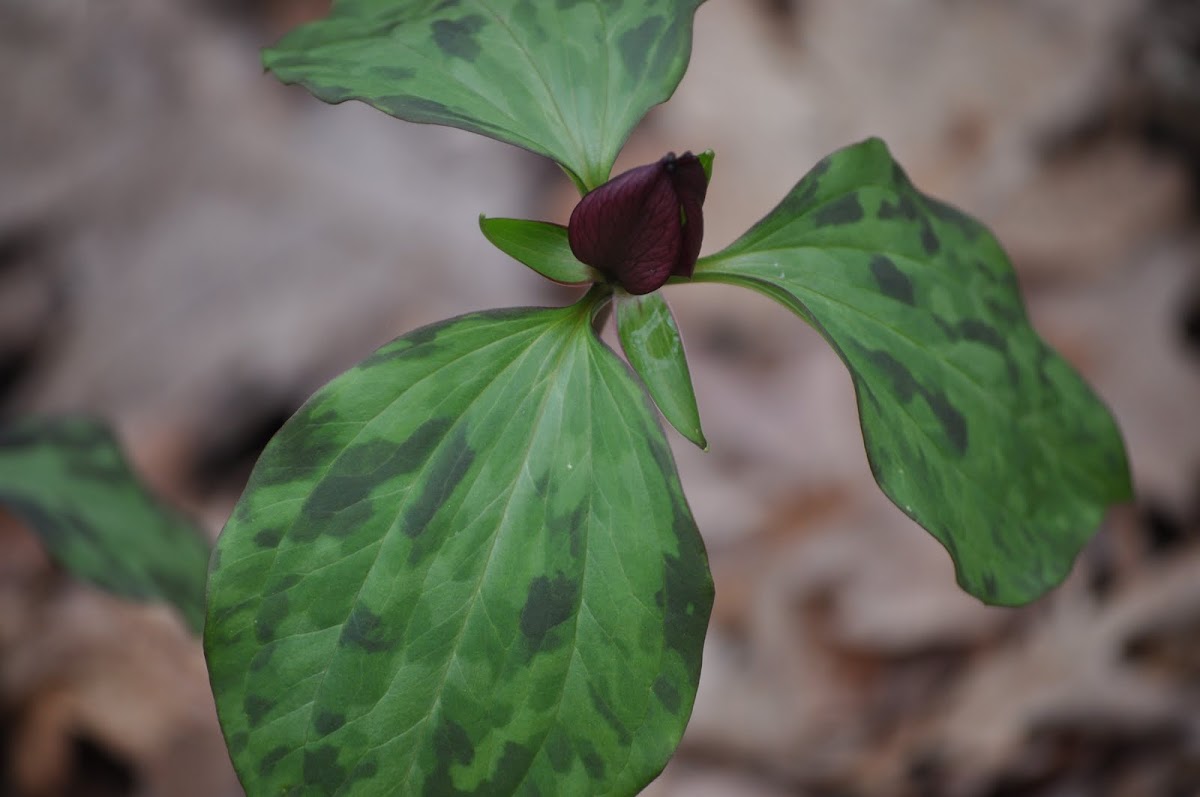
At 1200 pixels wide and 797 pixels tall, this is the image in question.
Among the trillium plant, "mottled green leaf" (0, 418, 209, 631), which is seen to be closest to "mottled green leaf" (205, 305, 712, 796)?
the trillium plant

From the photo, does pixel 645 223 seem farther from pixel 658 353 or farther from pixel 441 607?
pixel 441 607

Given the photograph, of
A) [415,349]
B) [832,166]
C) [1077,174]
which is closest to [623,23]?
[832,166]

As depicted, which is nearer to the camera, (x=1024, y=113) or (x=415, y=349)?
(x=415, y=349)

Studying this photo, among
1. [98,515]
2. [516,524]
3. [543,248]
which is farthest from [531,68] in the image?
[98,515]

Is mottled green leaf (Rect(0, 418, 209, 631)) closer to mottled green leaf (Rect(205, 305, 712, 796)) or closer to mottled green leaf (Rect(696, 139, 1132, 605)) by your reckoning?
mottled green leaf (Rect(205, 305, 712, 796))

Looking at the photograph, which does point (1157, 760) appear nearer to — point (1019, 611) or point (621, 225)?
point (1019, 611)
